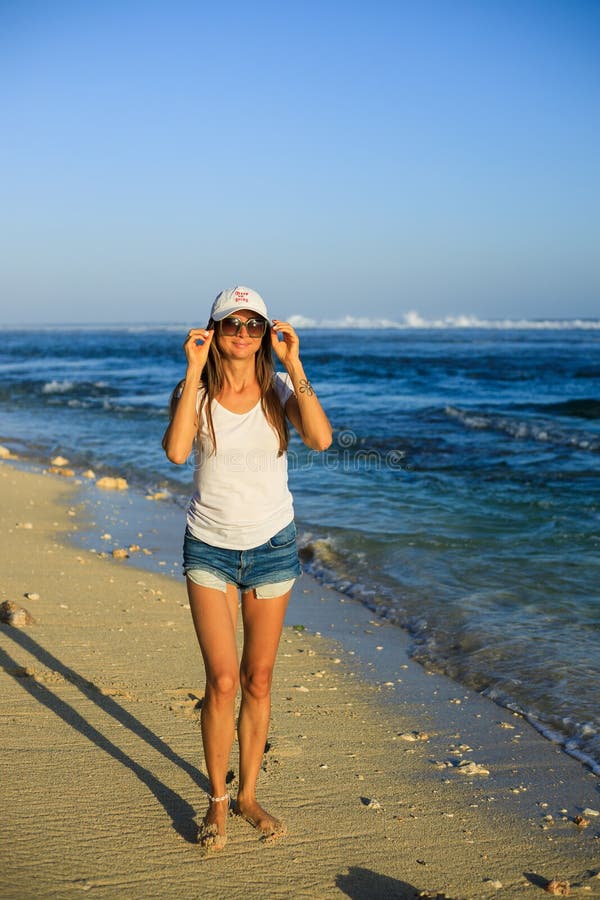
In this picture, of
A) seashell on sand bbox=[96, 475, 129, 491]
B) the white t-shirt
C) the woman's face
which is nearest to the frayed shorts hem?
the white t-shirt

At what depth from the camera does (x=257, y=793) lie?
11.9ft

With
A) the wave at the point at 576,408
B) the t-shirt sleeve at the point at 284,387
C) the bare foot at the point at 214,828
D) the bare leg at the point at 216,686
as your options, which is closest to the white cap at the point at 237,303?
the t-shirt sleeve at the point at 284,387

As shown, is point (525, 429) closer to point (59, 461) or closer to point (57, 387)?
point (59, 461)

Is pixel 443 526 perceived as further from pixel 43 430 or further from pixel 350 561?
pixel 43 430

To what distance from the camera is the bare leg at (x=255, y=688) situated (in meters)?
3.26

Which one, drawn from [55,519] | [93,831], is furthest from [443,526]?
[93,831]

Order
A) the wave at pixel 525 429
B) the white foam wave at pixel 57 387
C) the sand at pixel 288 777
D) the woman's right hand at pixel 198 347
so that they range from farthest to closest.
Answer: the white foam wave at pixel 57 387, the wave at pixel 525 429, the woman's right hand at pixel 198 347, the sand at pixel 288 777

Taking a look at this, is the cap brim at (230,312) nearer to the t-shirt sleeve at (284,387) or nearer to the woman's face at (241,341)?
the woman's face at (241,341)

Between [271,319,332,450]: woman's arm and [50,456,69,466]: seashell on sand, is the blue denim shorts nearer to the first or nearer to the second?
[271,319,332,450]: woman's arm

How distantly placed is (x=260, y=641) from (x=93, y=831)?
0.96 metres

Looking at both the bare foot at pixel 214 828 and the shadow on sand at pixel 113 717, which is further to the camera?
the shadow on sand at pixel 113 717

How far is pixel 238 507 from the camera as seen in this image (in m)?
3.20

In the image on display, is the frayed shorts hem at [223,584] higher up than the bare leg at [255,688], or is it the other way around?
the frayed shorts hem at [223,584]

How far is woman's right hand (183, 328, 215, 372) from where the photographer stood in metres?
3.23
